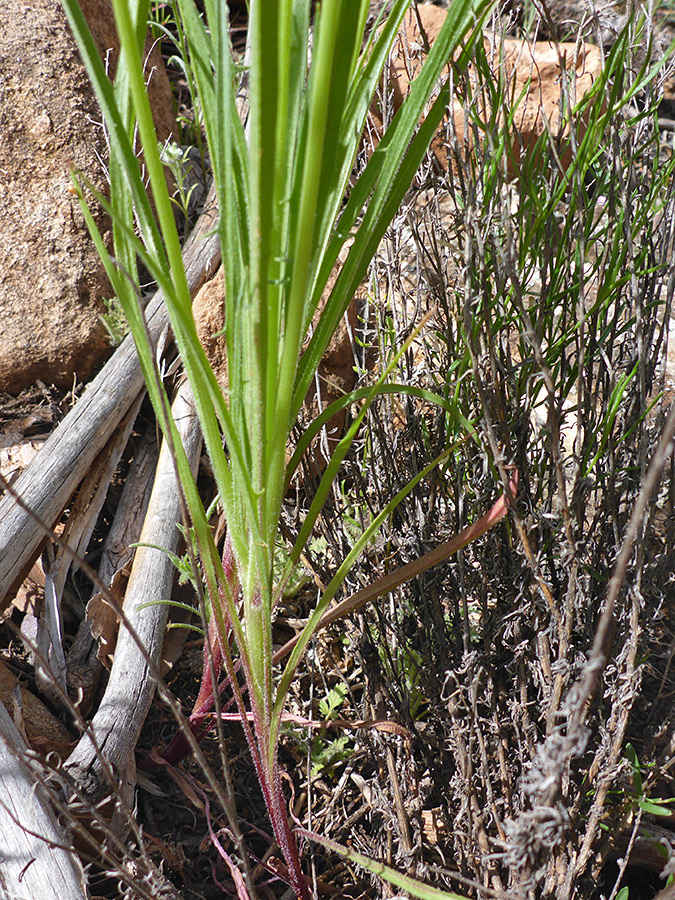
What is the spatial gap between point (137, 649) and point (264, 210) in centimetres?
117

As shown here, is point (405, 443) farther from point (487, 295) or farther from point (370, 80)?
point (370, 80)

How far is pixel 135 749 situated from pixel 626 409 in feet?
4.27

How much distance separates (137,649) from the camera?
1.58m

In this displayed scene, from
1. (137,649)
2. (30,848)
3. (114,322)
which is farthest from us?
(114,322)

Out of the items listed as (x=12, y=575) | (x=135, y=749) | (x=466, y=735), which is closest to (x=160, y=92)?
(x=12, y=575)

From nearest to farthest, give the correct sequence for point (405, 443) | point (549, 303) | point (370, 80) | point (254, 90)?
point (254, 90) → point (370, 80) → point (549, 303) → point (405, 443)

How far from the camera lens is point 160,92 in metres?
2.93

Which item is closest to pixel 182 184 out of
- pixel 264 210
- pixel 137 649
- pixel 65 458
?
pixel 65 458

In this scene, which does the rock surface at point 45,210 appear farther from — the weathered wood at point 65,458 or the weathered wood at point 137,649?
the weathered wood at point 137,649

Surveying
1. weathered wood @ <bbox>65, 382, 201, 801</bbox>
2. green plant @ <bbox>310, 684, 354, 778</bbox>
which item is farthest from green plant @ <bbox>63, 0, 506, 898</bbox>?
green plant @ <bbox>310, 684, 354, 778</bbox>

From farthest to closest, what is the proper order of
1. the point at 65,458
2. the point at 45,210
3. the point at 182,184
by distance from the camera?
the point at 182,184 < the point at 45,210 < the point at 65,458

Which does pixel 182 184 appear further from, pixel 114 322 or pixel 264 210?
pixel 264 210

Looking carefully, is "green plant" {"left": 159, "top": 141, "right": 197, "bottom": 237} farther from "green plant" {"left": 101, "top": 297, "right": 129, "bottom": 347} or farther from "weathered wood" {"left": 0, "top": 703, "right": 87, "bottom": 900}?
"weathered wood" {"left": 0, "top": 703, "right": 87, "bottom": 900}

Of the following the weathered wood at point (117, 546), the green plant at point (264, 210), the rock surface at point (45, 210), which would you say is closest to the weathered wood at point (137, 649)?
the weathered wood at point (117, 546)
